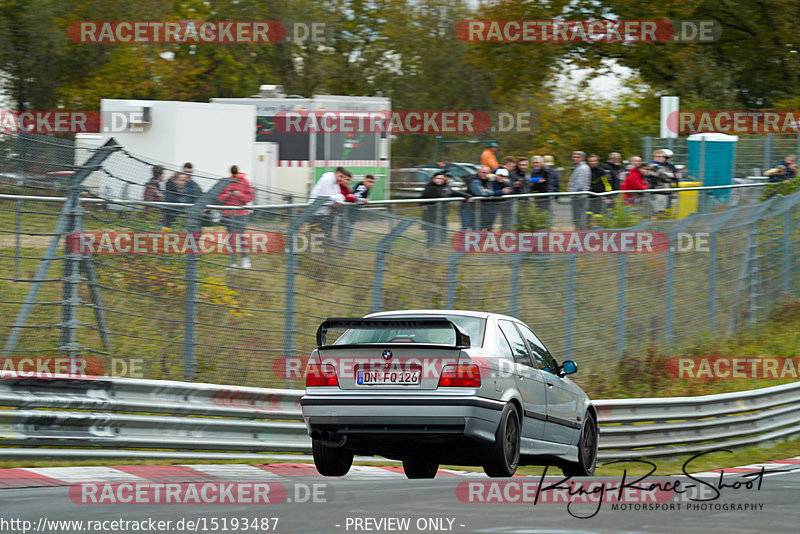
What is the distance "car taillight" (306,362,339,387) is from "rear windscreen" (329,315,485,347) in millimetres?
234

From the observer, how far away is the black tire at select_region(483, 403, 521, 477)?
9.52 meters

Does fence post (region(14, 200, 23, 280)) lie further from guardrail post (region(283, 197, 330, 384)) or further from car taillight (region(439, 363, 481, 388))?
car taillight (region(439, 363, 481, 388))

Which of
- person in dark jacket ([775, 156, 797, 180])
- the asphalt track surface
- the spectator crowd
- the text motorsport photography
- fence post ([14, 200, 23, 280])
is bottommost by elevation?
the text motorsport photography

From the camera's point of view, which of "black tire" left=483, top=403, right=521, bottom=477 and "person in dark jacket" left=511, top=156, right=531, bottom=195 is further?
"person in dark jacket" left=511, top=156, right=531, bottom=195

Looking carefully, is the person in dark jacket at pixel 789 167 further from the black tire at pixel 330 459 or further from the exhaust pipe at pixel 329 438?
the exhaust pipe at pixel 329 438

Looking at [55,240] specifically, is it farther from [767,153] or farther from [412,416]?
[767,153]

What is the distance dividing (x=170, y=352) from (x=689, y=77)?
30385 mm

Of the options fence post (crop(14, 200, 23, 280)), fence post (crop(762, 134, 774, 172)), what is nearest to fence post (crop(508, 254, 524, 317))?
fence post (crop(14, 200, 23, 280))

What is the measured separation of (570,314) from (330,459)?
790 cm

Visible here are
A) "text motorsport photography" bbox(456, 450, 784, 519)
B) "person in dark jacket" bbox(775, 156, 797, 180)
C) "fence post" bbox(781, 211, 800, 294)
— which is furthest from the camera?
"person in dark jacket" bbox(775, 156, 797, 180)

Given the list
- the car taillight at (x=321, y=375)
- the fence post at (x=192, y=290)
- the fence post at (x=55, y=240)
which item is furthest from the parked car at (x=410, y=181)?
the car taillight at (x=321, y=375)

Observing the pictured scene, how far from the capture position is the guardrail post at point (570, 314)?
1742cm

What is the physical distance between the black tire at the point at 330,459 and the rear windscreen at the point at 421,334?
3.18 feet

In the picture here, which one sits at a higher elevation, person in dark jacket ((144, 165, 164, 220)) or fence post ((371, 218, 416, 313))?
person in dark jacket ((144, 165, 164, 220))
